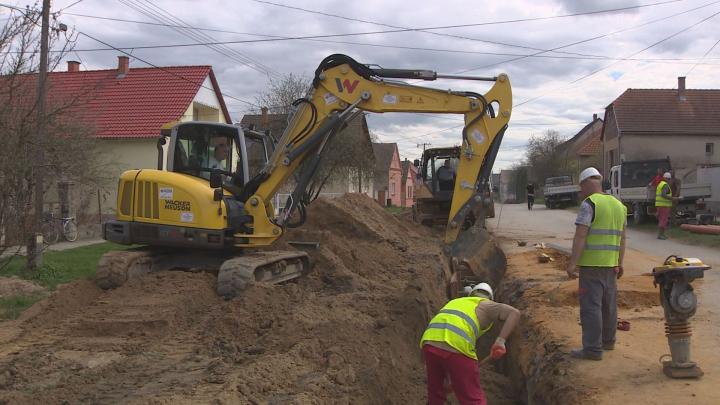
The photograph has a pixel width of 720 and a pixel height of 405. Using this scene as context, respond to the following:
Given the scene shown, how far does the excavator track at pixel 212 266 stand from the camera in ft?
25.5

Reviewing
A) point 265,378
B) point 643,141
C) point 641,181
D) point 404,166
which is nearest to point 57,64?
point 265,378

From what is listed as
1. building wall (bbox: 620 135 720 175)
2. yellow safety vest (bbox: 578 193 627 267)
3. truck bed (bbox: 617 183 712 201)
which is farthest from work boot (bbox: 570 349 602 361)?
building wall (bbox: 620 135 720 175)

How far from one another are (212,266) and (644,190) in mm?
16918

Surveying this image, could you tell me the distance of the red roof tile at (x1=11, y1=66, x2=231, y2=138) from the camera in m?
23.3

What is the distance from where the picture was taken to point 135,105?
80.4 ft

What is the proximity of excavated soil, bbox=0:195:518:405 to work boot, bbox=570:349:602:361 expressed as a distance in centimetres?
141

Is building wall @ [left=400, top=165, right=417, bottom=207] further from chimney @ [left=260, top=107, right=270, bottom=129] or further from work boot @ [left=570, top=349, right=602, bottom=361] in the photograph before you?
work boot @ [left=570, top=349, right=602, bottom=361]

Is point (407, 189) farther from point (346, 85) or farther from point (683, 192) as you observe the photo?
point (346, 85)

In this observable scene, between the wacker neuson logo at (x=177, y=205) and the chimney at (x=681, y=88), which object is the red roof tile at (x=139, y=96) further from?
the chimney at (x=681, y=88)

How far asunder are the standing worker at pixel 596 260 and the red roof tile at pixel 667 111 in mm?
38630

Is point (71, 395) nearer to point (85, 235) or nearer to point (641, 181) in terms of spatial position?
point (85, 235)

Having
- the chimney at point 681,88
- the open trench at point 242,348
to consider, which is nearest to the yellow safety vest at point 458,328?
the open trench at point 242,348

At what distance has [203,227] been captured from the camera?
26.8 ft

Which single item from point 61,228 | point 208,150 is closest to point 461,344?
point 208,150
